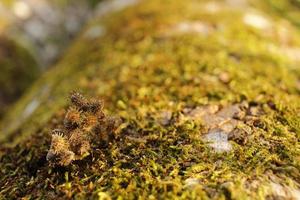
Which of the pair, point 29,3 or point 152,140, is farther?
point 29,3

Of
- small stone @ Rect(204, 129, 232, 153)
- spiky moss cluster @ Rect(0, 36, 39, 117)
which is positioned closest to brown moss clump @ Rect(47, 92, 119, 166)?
small stone @ Rect(204, 129, 232, 153)

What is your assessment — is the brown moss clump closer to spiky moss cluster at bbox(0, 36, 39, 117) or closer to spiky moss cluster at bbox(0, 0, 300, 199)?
spiky moss cluster at bbox(0, 0, 300, 199)

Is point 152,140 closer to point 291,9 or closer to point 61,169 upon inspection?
point 61,169

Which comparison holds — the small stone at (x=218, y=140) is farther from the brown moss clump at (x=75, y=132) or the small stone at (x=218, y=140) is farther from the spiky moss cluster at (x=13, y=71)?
the spiky moss cluster at (x=13, y=71)

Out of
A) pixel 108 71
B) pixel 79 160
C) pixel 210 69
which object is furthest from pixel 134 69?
pixel 79 160

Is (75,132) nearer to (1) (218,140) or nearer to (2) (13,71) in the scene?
(1) (218,140)

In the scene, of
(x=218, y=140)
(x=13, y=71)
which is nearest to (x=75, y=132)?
(x=218, y=140)

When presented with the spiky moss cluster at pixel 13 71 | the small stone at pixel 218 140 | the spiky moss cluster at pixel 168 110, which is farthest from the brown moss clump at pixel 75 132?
the spiky moss cluster at pixel 13 71
